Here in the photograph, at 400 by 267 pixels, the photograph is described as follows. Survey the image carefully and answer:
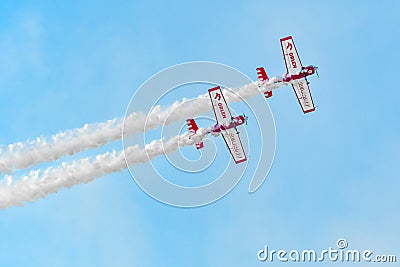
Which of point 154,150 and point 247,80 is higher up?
point 247,80

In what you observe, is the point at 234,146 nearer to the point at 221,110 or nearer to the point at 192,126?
the point at 221,110

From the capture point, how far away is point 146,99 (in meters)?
64.4

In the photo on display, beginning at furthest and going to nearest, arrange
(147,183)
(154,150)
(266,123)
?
1. (154,150)
2. (266,123)
3. (147,183)

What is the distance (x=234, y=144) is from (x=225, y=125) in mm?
2396

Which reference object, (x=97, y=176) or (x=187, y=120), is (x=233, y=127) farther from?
(x=97, y=176)

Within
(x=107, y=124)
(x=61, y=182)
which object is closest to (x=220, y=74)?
(x=107, y=124)

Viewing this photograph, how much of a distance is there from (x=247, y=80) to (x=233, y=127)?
5153 millimetres

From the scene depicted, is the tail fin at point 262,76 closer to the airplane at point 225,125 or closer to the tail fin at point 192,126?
the airplane at point 225,125

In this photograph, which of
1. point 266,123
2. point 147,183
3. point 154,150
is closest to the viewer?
point 147,183

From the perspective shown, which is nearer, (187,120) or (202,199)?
(202,199)

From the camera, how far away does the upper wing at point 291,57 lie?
72250mm

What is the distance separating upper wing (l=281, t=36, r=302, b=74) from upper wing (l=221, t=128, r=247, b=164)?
8.82m

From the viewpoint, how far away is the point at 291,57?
72.9 m

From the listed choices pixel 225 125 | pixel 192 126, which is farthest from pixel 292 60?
pixel 192 126
